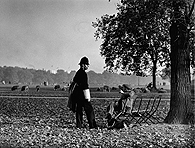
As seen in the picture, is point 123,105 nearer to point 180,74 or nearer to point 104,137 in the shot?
point 104,137

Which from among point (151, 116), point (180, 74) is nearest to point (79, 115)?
point (151, 116)

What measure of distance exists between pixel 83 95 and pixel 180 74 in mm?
3171

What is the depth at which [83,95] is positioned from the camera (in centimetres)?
1052

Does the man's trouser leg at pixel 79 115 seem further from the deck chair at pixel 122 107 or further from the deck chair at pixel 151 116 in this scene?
the deck chair at pixel 151 116

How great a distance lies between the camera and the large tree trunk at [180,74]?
36.8 ft

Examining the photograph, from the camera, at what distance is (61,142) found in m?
8.25

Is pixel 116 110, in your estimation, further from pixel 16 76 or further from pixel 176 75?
pixel 16 76

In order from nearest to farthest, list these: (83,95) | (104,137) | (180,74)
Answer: (104,137) → (83,95) → (180,74)

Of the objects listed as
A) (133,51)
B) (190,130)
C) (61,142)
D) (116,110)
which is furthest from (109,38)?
(61,142)

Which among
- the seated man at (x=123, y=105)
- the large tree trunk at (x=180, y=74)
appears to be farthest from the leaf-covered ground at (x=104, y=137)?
the large tree trunk at (x=180, y=74)

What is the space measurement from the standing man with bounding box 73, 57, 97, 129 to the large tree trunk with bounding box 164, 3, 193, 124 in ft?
8.58

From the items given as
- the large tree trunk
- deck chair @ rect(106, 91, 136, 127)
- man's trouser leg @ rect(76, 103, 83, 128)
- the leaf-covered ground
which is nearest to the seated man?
deck chair @ rect(106, 91, 136, 127)

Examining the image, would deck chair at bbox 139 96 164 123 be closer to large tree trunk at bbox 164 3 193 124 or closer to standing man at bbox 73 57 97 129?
large tree trunk at bbox 164 3 193 124

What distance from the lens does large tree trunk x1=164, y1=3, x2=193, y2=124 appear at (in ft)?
36.8
